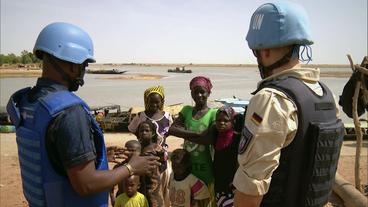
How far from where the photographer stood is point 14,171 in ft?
26.3

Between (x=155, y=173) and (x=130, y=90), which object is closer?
(x=155, y=173)

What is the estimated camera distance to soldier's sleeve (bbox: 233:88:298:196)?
5.30ft

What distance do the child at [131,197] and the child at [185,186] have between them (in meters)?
0.38

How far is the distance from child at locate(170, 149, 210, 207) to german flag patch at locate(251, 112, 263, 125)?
219 centimetres

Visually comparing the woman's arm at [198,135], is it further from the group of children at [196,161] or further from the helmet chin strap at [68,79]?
the helmet chin strap at [68,79]

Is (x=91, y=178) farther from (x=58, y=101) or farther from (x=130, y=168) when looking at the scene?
(x=58, y=101)

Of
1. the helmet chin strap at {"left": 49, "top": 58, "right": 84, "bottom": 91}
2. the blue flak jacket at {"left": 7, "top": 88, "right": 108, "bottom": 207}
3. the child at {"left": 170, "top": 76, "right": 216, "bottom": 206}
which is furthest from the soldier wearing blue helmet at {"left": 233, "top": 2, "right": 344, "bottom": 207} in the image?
the child at {"left": 170, "top": 76, "right": 216, "bottom": 206}

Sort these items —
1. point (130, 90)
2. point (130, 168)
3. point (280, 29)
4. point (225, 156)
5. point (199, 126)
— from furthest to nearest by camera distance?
point (130, 90) < point (199, 126) < point (225, 156) < point (130, 168) < point (280, 29)

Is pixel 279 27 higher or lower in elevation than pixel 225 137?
higher

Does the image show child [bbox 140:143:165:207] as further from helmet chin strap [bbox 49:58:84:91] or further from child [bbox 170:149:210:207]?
helmet chin strap [bbox 49:58:84:91]

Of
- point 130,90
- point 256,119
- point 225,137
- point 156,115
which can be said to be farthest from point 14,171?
point 130,90

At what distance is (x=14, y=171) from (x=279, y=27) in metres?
7.87

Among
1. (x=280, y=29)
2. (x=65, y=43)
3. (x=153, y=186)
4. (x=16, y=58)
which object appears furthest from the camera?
(x=16, y=58)

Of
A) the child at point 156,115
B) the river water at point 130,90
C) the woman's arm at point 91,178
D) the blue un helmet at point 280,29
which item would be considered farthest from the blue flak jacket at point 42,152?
the river water at point 130,90
